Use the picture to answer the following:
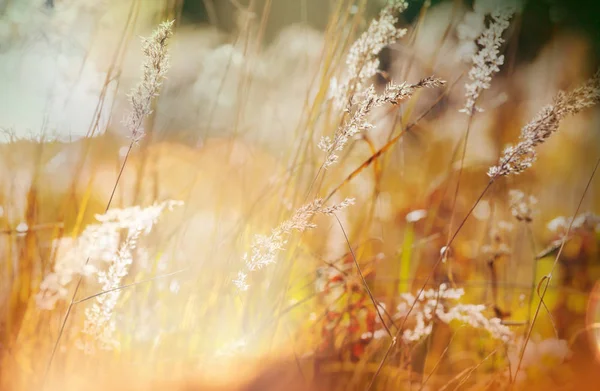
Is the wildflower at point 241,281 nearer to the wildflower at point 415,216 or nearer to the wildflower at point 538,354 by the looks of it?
the wildflower at point 415,216

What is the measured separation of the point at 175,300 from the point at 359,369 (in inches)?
16.7

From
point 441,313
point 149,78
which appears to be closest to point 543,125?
point 441,313

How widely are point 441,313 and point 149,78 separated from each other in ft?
2.64

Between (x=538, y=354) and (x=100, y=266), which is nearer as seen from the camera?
(x=100, y=266)

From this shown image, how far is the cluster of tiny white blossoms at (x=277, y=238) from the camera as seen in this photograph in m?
0.89

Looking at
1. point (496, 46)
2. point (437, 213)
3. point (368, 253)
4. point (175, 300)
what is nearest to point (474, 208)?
point (437, 213)

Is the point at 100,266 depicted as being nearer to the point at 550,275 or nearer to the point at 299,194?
the point at 299,194

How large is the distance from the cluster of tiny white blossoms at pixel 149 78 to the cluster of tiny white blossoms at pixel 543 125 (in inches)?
29.1

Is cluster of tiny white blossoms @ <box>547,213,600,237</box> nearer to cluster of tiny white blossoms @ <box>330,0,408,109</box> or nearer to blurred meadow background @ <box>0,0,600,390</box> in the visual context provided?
blurred meadow background @ <box>0,0,600,390</box>

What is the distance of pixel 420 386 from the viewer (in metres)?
0.97

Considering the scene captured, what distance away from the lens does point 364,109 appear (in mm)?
849

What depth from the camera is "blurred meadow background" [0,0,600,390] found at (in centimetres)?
A: 90

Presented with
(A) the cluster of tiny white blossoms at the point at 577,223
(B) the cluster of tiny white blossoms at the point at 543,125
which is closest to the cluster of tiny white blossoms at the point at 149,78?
(B) the cluster of tiny white blossoms at the point at 543,125

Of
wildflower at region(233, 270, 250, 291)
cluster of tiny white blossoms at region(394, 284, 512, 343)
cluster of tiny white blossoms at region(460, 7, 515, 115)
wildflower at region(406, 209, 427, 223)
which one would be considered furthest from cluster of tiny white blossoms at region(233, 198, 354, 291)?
cluster of tiny white blossoms at region(460, 7, 515, 115)
